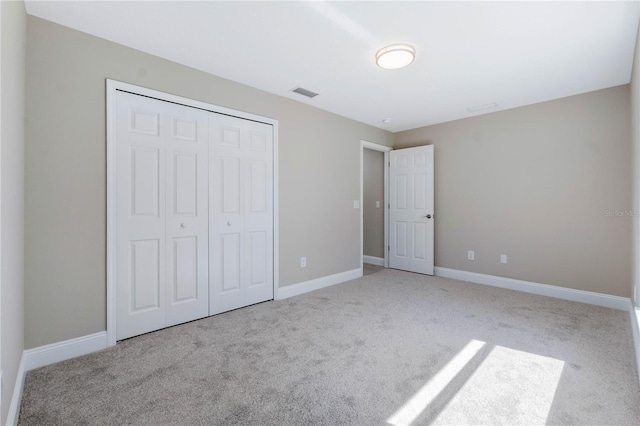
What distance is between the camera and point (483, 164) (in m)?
4.27

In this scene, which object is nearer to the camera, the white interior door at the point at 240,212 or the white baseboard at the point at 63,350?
the white baseboard at the point at 63,350

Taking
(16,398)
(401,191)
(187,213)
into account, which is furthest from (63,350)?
(401,191)

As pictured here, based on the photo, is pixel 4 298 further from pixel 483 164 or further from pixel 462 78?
pixel 483 164

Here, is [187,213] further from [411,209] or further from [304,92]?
[411,209]

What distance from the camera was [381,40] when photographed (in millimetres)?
2340

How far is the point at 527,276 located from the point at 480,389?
2.70m

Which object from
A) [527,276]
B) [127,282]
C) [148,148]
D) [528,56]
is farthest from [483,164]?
[127,282]

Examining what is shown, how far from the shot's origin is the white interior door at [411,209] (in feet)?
15.6

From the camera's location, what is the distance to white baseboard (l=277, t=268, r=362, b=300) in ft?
11.9

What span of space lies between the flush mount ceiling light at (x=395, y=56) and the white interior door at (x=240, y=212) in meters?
1.48

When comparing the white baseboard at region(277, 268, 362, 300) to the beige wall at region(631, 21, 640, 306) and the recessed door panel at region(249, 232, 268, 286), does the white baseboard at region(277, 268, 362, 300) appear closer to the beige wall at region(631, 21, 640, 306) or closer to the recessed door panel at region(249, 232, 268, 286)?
the recessed door panel at region(249, 232, 268, 286)

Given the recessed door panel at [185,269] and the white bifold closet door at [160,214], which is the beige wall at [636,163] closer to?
the white bifold closet door at [160,214]

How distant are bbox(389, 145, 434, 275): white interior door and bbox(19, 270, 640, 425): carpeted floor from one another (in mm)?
1743

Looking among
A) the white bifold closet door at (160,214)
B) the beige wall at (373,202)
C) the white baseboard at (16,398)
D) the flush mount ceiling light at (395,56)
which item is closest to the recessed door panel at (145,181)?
the white bifold closet door at (160,214)
